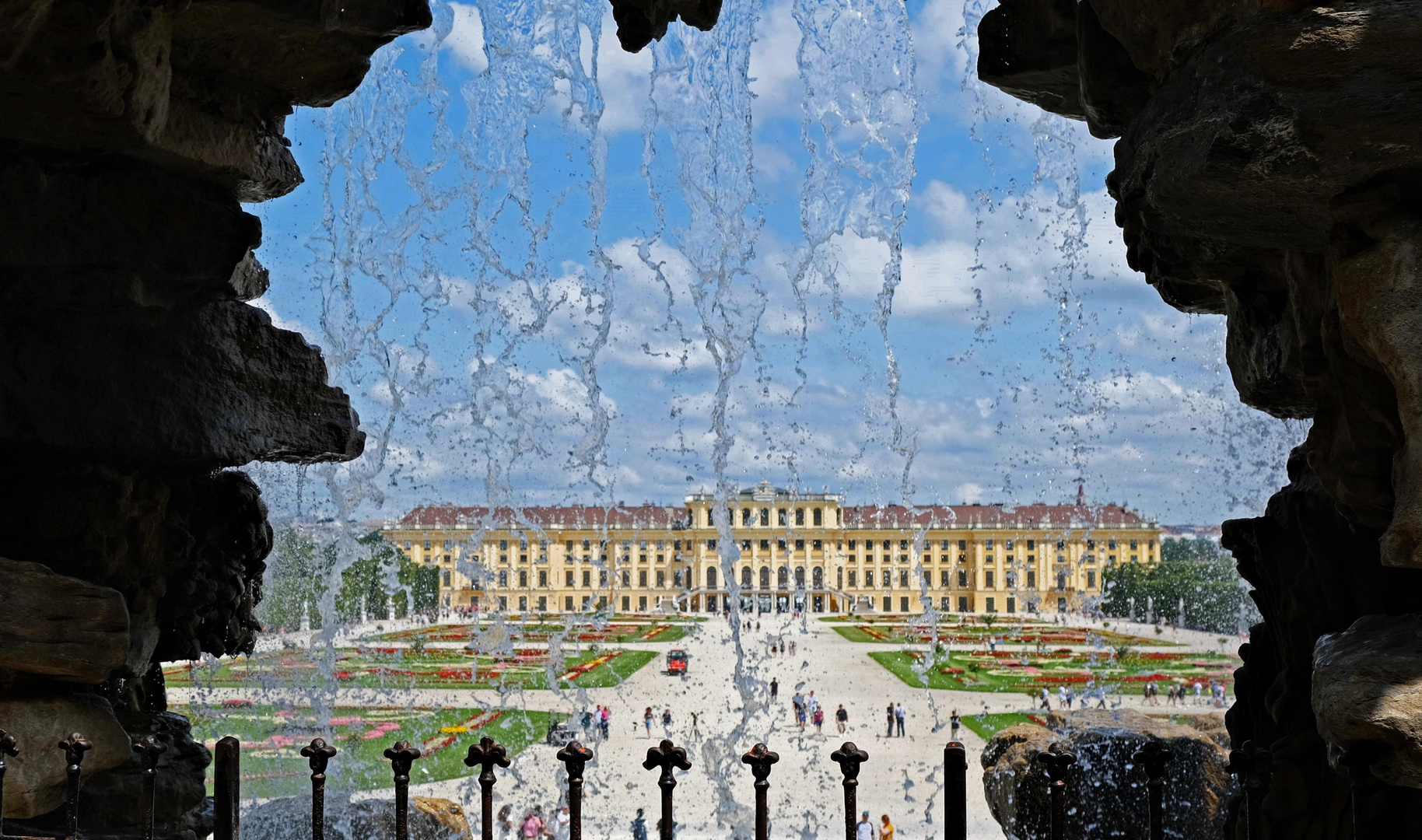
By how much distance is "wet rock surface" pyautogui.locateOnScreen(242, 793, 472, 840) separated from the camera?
698 cm

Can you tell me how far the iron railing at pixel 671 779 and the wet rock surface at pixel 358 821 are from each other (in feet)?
15.1

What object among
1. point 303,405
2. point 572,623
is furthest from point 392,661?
point 303,405

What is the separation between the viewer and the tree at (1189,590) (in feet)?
96.4

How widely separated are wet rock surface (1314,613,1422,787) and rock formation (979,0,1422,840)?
0.05 meters

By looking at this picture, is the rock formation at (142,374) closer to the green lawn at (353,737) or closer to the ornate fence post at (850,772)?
Answer: the ornate fence post at (850,772)

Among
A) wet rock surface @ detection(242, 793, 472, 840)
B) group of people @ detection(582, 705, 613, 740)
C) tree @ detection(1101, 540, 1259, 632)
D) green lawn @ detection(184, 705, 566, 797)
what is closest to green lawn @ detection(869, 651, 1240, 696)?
tree @ detection(1101, 540, 1259, 632)

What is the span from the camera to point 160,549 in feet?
11.2

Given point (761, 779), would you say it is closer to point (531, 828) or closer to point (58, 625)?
point (58, 625)

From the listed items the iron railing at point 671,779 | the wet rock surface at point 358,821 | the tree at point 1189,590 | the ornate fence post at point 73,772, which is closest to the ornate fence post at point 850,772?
the iron railing at point 671,779

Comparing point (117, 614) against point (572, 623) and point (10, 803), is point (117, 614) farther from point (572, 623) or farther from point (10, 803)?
point (572, 623)

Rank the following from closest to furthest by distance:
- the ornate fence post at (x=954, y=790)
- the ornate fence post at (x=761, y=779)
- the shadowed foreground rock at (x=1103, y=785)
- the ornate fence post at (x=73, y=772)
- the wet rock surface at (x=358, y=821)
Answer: the ornate fence post at (x=954, y=790) → the ornate fence post at (x=761, y=779) → the ornate fence post at (x=73, y=772) → the wet rock surface at (x=358, y=821) → the shadowed foreground rock at (x=1103, y=785)

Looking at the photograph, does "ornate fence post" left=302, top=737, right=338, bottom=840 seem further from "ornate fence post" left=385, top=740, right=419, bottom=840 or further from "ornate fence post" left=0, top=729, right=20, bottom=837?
"ornate fence post" left=0, top=729, right=20, bottom=837

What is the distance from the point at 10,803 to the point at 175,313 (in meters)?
1.40

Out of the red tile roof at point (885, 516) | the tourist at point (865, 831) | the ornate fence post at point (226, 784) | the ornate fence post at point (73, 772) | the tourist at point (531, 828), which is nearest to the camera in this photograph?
the ornate fence post at point (226, 784)
